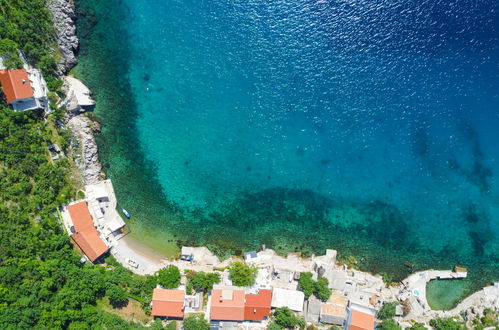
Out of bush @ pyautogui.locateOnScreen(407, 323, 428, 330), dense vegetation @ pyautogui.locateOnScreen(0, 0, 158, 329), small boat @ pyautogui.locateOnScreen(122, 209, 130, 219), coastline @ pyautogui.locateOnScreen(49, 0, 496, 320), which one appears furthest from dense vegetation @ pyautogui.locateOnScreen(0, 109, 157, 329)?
bush @ pyautogui.locateOnScreen(407, 323, 428, 330)

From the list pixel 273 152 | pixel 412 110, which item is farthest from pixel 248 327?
pixel 412 110

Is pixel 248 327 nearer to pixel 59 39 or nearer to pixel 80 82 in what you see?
pixel 80 82

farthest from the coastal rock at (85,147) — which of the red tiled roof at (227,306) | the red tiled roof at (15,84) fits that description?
the red tiled roof at (227,306)

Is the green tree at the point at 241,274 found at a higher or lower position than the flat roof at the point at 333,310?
higher

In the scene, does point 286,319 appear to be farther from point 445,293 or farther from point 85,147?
point 85,147

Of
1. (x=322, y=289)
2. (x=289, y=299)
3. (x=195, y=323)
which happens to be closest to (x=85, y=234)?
(x=195, y=323)

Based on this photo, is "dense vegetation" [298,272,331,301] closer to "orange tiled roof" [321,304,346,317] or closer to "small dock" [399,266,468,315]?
"orange tiled roof" [321,304,346,317]

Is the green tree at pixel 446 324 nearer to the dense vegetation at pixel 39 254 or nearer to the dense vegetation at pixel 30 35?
the dense vegetation at pixel 39 254
